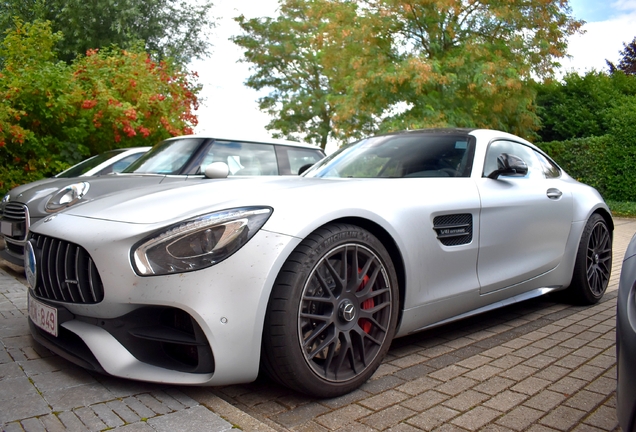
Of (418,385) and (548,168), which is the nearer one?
(418,385)

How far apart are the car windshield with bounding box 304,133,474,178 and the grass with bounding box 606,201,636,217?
45.9ft

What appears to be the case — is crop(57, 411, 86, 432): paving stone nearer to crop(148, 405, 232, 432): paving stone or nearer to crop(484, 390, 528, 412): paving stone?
crop(148, 405, 232, 432): paving stone

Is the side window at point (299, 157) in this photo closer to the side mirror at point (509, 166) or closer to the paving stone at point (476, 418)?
the side mirror at point (509, 166)

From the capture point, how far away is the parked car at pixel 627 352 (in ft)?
5.67

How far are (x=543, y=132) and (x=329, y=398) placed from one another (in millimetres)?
21262

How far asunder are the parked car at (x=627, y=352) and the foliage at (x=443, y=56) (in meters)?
14.4

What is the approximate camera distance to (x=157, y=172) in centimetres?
646

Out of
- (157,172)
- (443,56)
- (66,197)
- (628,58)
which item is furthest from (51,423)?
(628,58)

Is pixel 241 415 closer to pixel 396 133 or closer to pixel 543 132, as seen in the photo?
pixel 396 133

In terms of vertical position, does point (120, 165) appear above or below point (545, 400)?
above

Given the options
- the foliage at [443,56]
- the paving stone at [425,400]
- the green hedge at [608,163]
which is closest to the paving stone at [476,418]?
the paving stone at [425,400]

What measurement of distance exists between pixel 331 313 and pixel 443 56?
619 inches

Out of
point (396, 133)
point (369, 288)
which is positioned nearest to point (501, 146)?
point (396, 133)

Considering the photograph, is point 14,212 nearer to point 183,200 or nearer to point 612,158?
point 183,200
